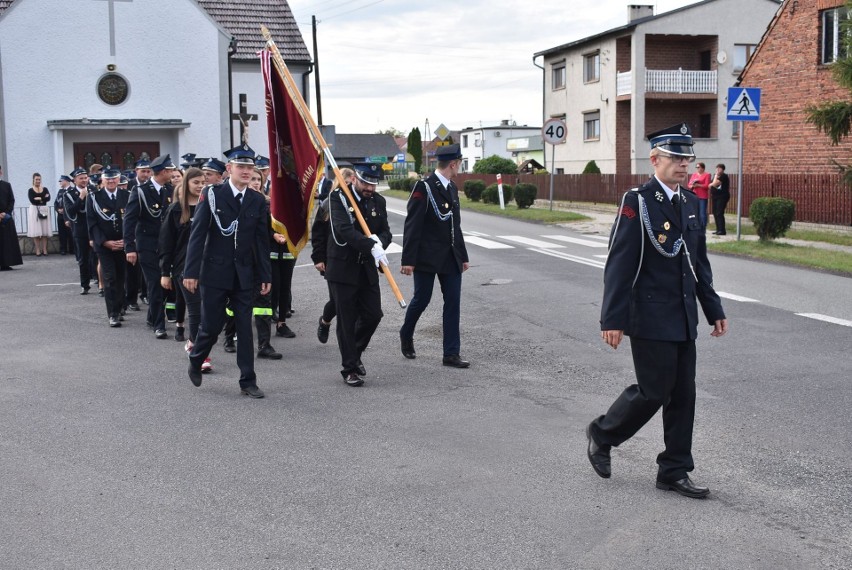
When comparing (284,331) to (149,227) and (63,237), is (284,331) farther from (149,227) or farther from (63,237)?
(63,237)

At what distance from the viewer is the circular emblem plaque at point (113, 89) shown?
2605 centimetres

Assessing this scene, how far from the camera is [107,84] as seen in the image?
26.1 metres

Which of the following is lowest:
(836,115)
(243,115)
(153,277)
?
(153,277)

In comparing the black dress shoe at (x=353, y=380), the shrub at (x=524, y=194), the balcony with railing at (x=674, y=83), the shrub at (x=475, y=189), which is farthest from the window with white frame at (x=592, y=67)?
the black dress shoe at (x=353, y=380)

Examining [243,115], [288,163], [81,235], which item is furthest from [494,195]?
[288,163]

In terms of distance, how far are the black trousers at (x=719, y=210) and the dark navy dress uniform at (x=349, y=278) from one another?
16418 mm

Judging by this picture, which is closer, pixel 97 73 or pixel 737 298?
pixel 737 298

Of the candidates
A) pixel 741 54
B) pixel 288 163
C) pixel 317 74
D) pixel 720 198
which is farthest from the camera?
pixel 741 54

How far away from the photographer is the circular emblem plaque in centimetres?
2605

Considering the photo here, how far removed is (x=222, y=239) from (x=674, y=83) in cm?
4093

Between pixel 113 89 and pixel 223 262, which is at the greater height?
pixel 113 89

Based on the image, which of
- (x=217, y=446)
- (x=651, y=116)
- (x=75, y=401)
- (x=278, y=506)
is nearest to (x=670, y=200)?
(x=278, y=506)

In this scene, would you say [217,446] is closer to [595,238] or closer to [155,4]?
[595,238]

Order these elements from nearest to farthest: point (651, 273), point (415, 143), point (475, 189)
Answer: point (651, 273)
point (475, 189)
point (415, 143)
